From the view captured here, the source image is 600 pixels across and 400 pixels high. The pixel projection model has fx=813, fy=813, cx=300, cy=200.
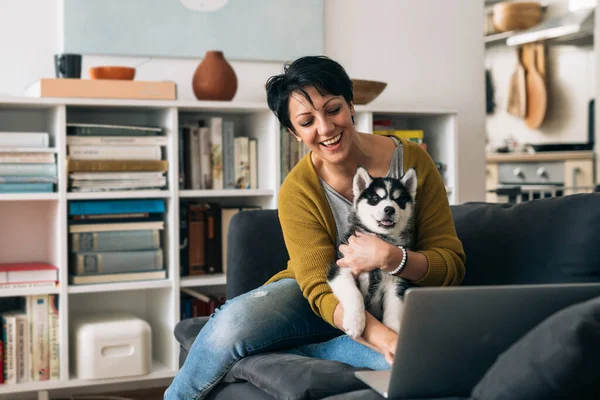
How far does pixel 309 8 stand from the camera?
3459 millimetres

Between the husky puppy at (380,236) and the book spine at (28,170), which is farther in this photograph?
the book spine at (28,170)

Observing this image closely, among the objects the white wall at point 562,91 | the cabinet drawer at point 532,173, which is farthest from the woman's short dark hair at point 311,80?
the white wall at point 562,91

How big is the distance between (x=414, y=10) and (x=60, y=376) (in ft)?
7.22

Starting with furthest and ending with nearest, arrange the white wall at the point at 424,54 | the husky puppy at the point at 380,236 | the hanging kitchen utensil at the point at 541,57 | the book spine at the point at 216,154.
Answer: the hanging kitchen utensil at the point at 541,57 → the white wall at the point at 424,54 → the book spine at the point at 216,154 → the husky puppy at the point at 380,236

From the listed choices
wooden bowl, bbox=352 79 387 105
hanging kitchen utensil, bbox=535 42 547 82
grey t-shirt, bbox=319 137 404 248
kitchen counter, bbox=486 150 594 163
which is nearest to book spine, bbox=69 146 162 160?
wooden bowl, bbox=352 79 387 105

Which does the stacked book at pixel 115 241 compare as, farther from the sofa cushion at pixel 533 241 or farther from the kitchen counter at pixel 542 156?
the kitchen counter at pixel 542 156

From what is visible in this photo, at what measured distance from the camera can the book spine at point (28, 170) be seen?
278 centimetres

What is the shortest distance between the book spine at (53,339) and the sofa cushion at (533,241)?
1.54 metres

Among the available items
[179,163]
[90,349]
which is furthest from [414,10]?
[90,349]

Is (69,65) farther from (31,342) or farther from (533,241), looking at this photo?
(533,241)

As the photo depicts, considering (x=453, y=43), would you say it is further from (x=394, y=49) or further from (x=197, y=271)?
(x=197, y=271)

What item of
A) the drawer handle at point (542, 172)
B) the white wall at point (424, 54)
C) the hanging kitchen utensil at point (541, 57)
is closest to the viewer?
the white wall at point (424, 54)

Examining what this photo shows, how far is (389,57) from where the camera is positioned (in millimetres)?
3668

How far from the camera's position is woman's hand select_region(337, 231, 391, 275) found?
1.59 m
